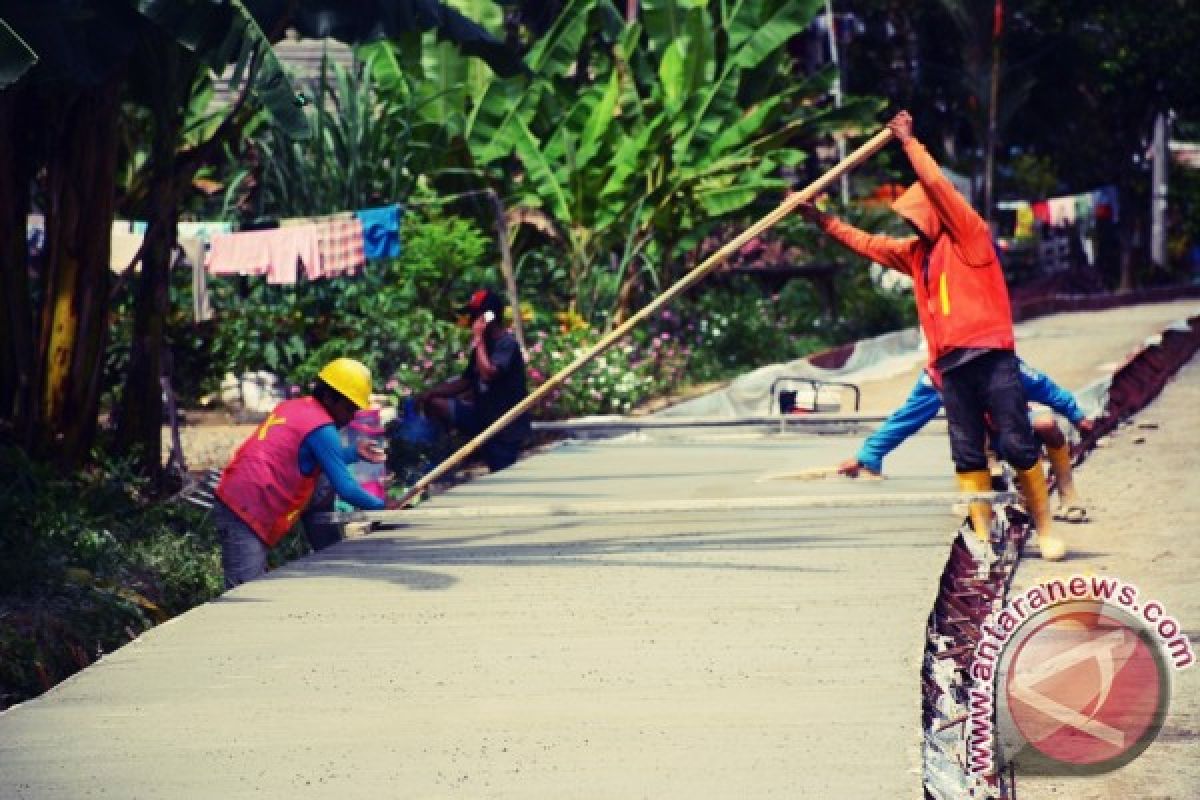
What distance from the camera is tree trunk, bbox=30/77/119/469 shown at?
45.3 ft

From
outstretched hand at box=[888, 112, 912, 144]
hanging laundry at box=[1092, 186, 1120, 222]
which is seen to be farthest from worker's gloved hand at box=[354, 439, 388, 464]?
hanging laundry at box=[1092, 186, 1120, 222]

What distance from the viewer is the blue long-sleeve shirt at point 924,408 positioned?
12.9 m

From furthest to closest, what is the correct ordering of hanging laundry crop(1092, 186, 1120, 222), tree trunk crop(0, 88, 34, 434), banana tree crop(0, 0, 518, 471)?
1. hanging laundry crop(1092, 186, 1120, 222)
2. tree trunk crop(0, 88, 34, 434)
3. banana tree crop(0, 0, 518, 471)

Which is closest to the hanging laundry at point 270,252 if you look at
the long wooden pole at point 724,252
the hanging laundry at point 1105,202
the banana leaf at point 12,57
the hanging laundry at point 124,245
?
the hanging laundry at point 124,245

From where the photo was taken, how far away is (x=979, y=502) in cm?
1167

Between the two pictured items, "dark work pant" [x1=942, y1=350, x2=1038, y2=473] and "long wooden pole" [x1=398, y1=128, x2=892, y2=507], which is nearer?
"dark work pant" [x1=942, y1=350, x2=1038, y2=473]

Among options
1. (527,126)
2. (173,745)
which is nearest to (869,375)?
(527,126)

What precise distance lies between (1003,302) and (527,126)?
1374 centimetres

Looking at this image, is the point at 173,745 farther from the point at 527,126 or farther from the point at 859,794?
the point at 527,126

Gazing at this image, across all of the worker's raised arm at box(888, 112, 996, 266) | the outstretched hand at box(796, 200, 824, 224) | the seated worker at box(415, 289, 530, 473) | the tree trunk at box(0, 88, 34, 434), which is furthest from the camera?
the seated worker at box(415, 289, 530, 473)

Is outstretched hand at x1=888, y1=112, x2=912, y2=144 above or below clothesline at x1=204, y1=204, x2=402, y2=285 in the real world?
above

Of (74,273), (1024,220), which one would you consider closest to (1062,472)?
(74,273)

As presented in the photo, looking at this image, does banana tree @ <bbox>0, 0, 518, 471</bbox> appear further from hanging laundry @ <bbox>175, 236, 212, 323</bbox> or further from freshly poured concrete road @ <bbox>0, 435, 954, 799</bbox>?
hanging laundry @ <bbox>175, 236, 212, 323</bbox>

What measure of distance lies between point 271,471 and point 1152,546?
465 cm
